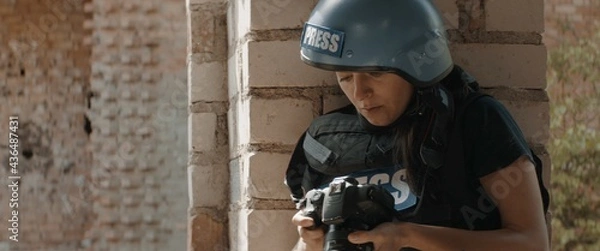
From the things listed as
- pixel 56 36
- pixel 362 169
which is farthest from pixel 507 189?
pixel 56 36

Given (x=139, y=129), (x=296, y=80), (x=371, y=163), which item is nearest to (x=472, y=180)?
(x=371, y=163)

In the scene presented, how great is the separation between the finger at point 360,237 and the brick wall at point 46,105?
5.49 m

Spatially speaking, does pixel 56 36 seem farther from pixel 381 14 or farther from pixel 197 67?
pixel 381 14

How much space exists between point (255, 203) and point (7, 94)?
17.1 feet

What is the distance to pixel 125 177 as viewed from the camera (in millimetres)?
6965

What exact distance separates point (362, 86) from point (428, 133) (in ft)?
0.45

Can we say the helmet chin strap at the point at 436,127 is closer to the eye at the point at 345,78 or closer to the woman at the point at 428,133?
the woman at the point at 428,133

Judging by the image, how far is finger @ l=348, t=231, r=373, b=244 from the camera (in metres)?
1.84

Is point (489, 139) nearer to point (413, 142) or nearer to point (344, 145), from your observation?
point (413, 142)

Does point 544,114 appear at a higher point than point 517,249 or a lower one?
higher

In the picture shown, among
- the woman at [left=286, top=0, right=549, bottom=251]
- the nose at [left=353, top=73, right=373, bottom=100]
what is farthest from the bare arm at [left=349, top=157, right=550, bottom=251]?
the nose at [left=353, top=73, right=373, bottom=100]

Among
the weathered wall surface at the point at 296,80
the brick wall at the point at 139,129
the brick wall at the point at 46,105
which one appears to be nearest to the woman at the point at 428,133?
the weathered wall surface at the point at 296,80

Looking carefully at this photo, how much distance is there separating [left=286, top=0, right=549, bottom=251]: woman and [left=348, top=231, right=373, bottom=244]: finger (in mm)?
83

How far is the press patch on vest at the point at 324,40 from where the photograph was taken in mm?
2014
